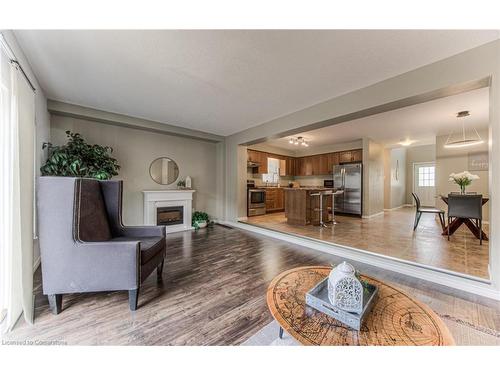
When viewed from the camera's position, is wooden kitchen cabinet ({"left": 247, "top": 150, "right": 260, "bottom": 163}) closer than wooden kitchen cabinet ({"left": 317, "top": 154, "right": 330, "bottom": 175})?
Yes

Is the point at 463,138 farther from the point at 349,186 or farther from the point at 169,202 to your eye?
the point at 169,202

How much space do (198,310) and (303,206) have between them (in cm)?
361

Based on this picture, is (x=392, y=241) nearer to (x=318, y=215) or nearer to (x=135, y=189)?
(x=318, y=215)

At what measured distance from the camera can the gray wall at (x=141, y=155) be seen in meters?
3.62

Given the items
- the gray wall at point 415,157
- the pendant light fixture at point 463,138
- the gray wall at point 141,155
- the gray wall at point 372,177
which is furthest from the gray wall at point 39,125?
the gray wall at point 415,157

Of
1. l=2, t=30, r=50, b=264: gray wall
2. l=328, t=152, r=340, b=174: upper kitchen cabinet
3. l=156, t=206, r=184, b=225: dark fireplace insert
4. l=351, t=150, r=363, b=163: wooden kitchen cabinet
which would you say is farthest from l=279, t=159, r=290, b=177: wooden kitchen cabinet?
l=2, t=30, r=50, b=264: gray wall

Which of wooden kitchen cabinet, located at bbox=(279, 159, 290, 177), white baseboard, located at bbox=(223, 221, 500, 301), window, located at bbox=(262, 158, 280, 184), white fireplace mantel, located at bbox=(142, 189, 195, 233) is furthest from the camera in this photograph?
wooden kitchen cabinet, located at bbox=(279, 159, 290, 177)

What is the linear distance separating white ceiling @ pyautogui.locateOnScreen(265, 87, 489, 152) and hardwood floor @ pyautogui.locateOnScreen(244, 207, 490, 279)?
2.35 metres

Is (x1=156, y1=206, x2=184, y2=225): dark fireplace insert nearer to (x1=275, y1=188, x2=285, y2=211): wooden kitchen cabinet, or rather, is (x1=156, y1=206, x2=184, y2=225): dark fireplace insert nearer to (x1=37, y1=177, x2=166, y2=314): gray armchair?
(x1=37, y1=177, x2=166, y2=314): gray armchair

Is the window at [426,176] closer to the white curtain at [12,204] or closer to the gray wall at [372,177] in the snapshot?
the gray wall at [372,177]

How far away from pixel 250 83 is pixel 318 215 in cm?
370

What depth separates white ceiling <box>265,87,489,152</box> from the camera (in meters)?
3.20

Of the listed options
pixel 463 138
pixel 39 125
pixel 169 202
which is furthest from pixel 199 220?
pixel 463 138
